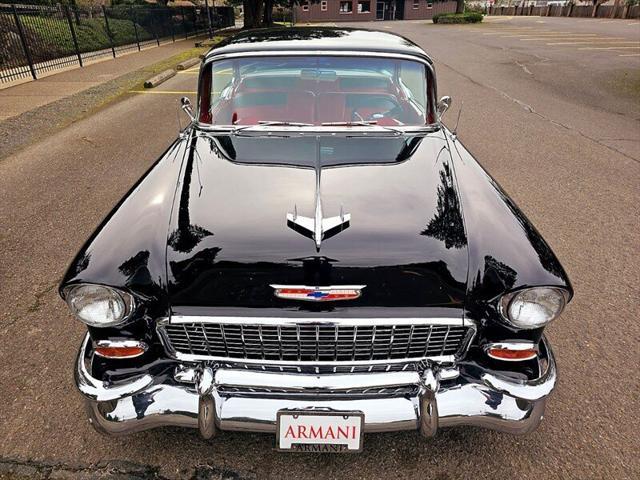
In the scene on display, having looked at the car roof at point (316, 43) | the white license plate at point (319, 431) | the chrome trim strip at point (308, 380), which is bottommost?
the white license plate at point (319, 431)

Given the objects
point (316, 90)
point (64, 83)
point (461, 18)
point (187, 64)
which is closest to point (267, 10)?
point (187, 64)

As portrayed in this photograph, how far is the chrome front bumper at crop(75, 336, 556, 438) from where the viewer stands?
1.81 m

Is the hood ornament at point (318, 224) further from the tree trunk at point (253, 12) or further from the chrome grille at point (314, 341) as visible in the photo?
the tree trunk at point (253, 12)

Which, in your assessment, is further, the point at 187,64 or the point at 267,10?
Result: the point at 267,10

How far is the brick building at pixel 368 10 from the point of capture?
6088 centimetres

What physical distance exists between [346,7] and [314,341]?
68.1m

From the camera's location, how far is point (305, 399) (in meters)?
1.82

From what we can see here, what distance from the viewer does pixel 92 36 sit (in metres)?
17.0

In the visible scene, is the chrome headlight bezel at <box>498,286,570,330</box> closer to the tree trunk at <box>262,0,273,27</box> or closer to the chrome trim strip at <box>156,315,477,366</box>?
the chrome trim strip at <box>156,315,477,366</box>

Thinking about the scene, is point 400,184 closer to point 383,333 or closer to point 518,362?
point 383,333

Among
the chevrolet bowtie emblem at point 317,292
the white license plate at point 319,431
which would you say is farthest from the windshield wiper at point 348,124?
the white license plate at point 319,431

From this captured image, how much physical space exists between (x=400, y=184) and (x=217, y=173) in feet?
3.03

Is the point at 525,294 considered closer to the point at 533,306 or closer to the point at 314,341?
A: the point at 533,306

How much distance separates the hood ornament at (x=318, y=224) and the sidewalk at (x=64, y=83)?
27.3ft
